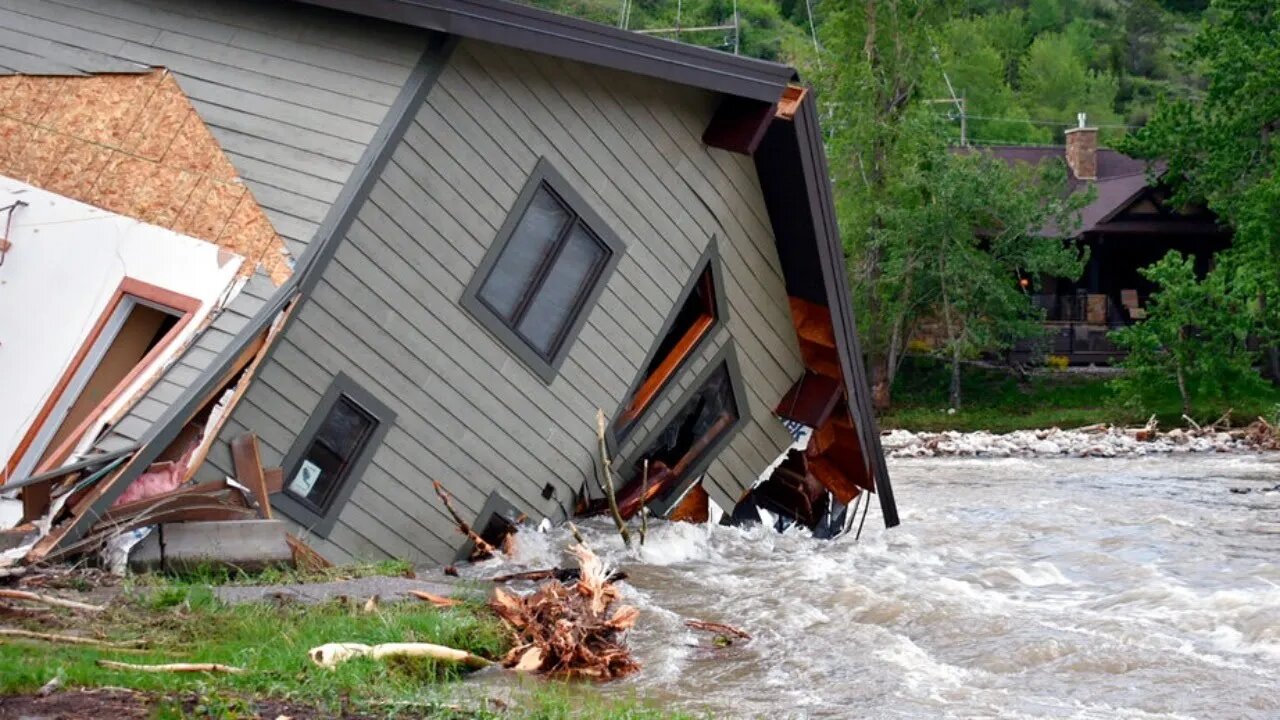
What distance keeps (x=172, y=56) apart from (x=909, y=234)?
29647 millimetres

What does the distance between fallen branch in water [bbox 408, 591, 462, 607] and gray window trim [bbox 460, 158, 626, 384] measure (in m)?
3.04

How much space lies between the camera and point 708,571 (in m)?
14.4

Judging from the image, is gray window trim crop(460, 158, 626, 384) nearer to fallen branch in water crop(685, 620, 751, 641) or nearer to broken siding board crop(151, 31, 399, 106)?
broken siding board crop(151, 31, 399, 106)

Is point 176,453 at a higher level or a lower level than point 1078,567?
lower

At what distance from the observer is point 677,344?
588 inches

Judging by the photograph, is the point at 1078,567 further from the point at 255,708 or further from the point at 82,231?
the point at 255,708

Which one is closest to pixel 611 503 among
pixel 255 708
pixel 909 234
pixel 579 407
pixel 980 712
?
pixel 579 407

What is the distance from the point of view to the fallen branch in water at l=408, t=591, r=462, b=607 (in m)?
9.90

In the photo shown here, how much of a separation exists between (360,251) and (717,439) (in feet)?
15.6

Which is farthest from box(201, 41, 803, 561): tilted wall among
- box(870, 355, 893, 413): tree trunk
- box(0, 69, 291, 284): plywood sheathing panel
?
box(870, 355, 893, 413): tree trunk

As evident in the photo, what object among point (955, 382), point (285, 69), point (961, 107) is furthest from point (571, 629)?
point (961, 107)

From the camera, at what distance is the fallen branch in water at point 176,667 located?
7.32m

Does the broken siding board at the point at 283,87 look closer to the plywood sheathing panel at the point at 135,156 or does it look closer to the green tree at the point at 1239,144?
the plywood sheathing panel at the point at 135,156

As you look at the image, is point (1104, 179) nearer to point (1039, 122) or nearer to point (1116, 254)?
point (1116, 254)
